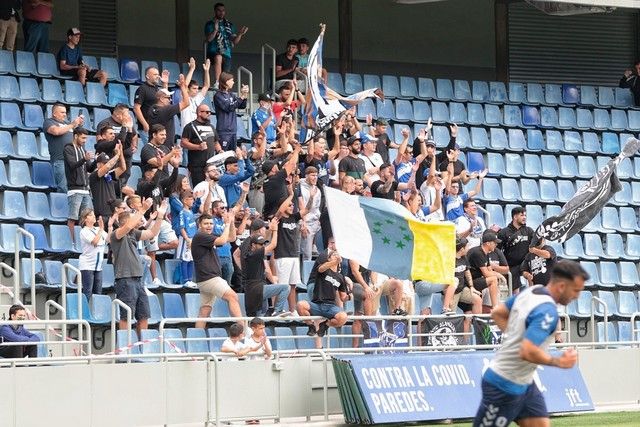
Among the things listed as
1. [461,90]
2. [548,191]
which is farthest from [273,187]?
[461,90]

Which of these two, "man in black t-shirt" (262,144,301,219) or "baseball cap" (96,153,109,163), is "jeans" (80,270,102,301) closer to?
"baseball cap" (96,153,109,163)

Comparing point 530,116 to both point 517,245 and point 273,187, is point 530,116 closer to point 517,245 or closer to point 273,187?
point 517,245

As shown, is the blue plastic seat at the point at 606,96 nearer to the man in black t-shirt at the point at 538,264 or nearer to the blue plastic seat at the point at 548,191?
the blue plastic seat at the point at 548,191

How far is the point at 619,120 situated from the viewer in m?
29.6

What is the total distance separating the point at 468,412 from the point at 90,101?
8.19m

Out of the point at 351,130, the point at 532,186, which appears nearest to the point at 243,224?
the point at 351,130

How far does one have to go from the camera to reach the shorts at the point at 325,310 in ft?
64.4

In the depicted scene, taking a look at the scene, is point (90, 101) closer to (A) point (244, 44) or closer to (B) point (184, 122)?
(B) point (184, 122)

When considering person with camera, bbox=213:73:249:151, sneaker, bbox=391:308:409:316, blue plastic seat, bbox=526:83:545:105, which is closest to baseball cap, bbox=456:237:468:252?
sneaker, bbox=391:308:409:316

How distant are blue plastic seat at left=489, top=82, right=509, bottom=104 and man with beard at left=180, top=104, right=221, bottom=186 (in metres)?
8.80

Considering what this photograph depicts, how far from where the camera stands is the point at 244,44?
28125mm

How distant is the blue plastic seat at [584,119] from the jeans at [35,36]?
10.9 m

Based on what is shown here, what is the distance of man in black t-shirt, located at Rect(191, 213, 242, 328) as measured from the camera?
19.1 metres

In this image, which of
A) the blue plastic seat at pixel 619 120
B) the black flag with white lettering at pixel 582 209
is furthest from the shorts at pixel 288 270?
the blue plastic seat at pixel 619 120
